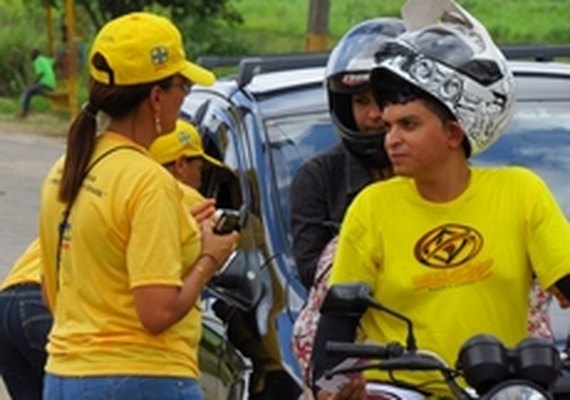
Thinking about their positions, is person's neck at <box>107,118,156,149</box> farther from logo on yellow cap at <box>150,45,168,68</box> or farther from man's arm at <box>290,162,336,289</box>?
man's arm at <box>290,162,336,289</box>

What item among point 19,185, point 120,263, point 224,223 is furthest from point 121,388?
point 19,185

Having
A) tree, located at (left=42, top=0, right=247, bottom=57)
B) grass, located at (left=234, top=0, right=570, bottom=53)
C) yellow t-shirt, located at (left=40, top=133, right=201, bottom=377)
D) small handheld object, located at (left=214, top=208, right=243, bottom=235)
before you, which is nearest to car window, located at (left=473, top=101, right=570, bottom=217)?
small handheld object, located at (left=214, top=208, right=243, bottom=235)

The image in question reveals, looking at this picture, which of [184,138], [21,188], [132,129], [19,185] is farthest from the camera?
[19,185]

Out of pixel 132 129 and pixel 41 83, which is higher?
pixel 132 129

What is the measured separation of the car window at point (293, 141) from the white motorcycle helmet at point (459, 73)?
234 centimetres

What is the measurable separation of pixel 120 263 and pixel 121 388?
0.33 m

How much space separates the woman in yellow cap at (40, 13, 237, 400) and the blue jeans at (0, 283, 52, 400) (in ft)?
3.48

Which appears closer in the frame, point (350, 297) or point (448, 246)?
point (350, 297)

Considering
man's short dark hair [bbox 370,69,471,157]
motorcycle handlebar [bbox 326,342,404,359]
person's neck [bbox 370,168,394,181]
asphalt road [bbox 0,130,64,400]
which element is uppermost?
man's short dark hair [bbox 370,69,471,157]

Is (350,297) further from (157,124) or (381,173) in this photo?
(381,173)

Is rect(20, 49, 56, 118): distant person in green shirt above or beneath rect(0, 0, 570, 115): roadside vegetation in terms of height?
above

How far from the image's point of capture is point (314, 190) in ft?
17.3

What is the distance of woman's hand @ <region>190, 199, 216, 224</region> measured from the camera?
15.6ft

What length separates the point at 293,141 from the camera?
6344 mm
